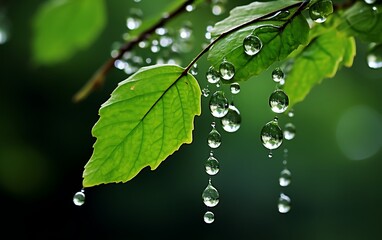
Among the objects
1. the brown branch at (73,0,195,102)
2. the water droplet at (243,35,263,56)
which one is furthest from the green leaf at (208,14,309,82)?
the brown branch at (73,0,195,102)

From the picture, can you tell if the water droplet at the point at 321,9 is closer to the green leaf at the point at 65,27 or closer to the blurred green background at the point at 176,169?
the green leaf at the point at 65,27

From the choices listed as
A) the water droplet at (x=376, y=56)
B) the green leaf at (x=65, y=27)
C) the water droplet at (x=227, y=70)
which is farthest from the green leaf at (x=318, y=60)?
the green leaf at (x=65, y=27)

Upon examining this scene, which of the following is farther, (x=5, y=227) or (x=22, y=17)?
(x=5, y=227)

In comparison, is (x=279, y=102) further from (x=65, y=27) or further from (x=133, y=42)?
(x=65, y=27)

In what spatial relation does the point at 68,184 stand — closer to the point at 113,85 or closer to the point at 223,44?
the point at 113,85

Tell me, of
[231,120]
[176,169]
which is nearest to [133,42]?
[231,120]

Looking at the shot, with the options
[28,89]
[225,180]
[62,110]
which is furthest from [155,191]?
[28,89]

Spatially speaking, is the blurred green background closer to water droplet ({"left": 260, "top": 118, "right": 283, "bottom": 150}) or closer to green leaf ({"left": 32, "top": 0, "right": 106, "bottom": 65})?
green leaf ({"left": 32, "top": 0, "right": 106, "bottom": 65})
